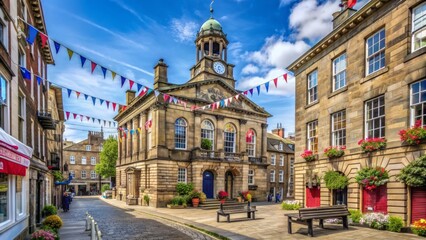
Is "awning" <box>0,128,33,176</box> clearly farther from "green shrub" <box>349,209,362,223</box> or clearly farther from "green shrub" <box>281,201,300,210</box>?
"green shrub" <box>281,201,300,210</box>

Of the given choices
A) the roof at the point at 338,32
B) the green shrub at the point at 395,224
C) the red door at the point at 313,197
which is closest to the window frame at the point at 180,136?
the roof at the point at 338,32

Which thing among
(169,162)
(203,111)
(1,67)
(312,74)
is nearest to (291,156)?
(203,111)

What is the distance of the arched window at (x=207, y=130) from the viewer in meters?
30.4

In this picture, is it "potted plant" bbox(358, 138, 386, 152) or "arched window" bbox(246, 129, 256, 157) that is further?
"arched window" bbox(246, 129, 256, 157)

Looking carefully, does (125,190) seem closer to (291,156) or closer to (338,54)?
(291,156)

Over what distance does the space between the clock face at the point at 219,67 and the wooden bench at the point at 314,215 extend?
23536 mm

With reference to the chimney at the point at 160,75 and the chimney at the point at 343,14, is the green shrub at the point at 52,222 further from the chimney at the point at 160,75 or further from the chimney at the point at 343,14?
the chimney at the point at 160,75

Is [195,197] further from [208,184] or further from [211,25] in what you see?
[211,25]

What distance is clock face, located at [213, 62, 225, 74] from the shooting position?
32925 millimetres

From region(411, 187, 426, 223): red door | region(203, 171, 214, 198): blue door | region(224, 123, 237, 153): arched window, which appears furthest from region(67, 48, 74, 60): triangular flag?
region(224, 123, 237, 153): arched window

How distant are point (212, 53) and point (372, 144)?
80.1 feet

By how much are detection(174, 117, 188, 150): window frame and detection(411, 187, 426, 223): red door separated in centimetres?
2077

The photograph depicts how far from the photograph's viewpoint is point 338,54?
1510 cm

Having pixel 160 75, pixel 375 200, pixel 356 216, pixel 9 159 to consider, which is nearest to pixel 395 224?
pixel 375 200
